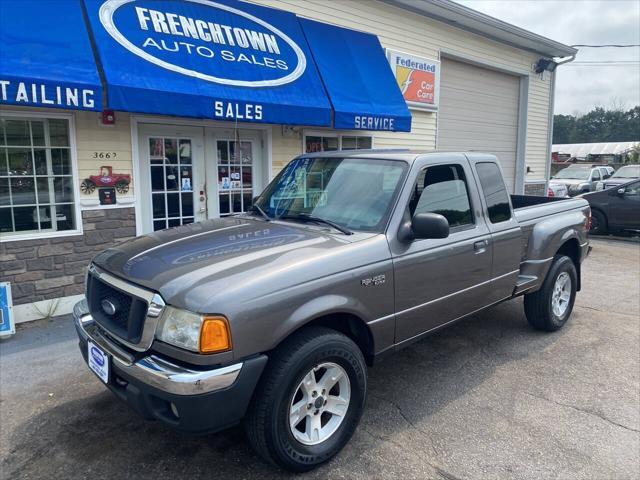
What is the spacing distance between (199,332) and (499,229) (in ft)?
9.47

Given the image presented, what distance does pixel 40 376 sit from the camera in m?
4.32

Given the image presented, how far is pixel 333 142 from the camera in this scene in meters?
9.19

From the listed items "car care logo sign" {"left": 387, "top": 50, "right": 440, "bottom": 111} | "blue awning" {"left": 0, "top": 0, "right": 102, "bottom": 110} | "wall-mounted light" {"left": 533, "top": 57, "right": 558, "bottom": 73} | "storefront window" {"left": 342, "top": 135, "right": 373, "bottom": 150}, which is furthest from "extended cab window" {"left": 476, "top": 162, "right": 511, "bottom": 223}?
"wall-mounted light" {"left": 533, "top": 57, "right": 558, "bottom": 73}

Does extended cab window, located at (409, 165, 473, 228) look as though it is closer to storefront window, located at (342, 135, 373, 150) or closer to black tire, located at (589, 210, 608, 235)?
storefront window, located at (342, 135, 373, 150)

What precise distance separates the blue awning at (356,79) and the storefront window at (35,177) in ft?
13.2

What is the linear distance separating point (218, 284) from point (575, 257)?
446cm

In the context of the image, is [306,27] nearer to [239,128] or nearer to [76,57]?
[239,128]

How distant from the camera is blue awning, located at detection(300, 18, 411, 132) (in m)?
8.12

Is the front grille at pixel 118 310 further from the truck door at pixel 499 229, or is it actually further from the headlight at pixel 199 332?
the truck door at pixel 499 229

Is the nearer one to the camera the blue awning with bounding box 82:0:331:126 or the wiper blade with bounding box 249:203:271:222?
the wiper blade with bounding box 249:203:271:222

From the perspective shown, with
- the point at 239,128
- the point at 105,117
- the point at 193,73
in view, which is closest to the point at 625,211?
the point at 239,128

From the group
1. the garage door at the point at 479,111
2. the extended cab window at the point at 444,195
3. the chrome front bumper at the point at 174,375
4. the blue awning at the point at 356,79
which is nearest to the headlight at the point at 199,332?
the chrome front bumper at the point at 174,375

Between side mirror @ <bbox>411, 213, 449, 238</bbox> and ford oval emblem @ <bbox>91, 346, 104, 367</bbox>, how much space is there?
6.94 ft

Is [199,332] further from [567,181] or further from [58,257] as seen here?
[567,181]
